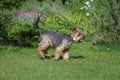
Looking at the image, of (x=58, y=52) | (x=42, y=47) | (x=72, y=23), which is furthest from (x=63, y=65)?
(x=72, y=23)

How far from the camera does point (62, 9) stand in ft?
63.2

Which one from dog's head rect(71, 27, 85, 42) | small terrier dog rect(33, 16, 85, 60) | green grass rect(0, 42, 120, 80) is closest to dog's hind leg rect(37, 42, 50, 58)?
small terrier dog rect(33, 16, 85, 60)

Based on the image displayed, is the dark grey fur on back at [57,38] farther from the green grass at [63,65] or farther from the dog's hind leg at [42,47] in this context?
the green grass at [63,65]

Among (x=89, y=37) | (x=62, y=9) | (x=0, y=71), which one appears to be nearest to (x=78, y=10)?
(x=62, y=9)

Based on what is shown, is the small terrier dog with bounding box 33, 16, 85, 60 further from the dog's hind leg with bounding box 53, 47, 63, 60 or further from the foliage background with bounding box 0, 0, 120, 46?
the foliage background with bounding box 0, 0, 120, 46

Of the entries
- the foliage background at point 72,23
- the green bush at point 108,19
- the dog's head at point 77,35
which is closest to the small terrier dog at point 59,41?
the dog's head at point 77,35

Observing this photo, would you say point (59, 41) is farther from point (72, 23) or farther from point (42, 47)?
point (72, 23)

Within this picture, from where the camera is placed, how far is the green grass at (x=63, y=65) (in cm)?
905

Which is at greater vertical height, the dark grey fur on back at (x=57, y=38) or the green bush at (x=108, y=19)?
the dark grey fur on back at (x=57, y=38)

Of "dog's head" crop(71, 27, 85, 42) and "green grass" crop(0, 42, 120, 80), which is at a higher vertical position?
"dog's head" crop(71, 27, 85, 42)

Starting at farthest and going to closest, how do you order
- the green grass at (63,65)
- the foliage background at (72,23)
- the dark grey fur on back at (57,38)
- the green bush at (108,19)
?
the green bush at (108,19)
the foliage background at (72,23)
the dark grey fur on back at (57,38)
the green grass at (63,65)

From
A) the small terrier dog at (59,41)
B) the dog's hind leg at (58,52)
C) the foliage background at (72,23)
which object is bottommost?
the foliage background at (72,23)

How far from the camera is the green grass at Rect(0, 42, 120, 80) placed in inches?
356

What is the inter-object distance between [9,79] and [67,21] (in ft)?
28.4
